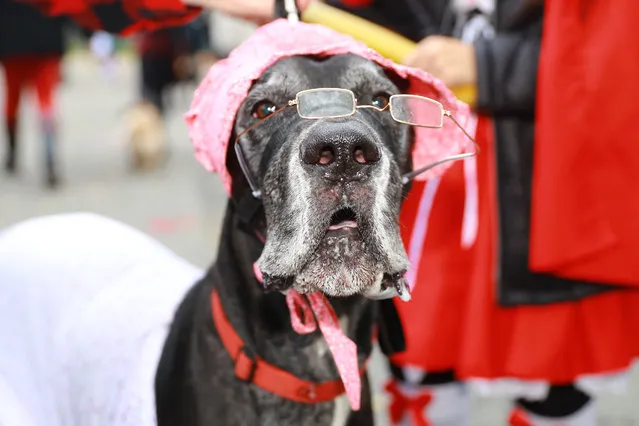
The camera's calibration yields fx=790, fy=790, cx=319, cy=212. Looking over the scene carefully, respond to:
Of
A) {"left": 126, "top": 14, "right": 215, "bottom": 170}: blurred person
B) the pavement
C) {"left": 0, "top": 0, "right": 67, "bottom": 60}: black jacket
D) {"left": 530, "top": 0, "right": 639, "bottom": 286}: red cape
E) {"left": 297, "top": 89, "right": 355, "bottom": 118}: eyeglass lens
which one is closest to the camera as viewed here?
{"left": 297, "top": 89, "right": 355, "bottom": 118}: eyeglass lens

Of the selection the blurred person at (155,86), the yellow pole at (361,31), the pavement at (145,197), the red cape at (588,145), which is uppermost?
the yellow pole at (361,31)

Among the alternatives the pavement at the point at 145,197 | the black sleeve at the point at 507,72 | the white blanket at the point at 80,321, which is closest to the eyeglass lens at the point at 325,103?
the black sleeve at the point at 507,72

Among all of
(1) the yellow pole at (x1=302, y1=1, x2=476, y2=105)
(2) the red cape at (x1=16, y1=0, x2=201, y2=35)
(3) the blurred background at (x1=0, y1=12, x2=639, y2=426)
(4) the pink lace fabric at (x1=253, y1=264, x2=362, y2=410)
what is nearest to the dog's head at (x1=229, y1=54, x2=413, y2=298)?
(4) the pink lace fabric at (x1=253, y1=264, x2=362, y2=410)

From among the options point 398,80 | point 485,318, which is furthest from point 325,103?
point 485,318

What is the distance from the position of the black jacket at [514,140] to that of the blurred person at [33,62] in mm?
3850

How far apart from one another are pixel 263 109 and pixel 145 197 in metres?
4.60

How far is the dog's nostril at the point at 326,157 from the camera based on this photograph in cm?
121

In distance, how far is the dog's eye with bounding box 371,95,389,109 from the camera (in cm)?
146

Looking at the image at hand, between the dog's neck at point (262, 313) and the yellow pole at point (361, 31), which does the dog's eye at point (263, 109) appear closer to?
the dog's neck at point (262, 313)

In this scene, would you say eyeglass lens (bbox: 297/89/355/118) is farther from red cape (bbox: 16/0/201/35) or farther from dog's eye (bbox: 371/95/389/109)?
red cape (bbox: 16/0/201/35)

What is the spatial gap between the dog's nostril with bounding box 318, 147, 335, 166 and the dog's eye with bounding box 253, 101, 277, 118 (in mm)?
247

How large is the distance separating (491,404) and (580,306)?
3.86 feet

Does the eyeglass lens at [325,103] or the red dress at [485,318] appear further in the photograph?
the red dress at [485,318]

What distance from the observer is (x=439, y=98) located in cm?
149
